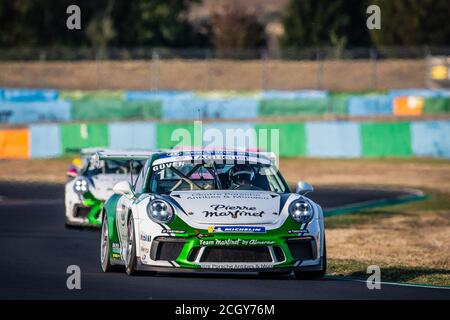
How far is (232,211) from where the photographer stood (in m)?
10.6

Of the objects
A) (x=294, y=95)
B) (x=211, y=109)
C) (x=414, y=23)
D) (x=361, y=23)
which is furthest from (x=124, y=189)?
(x=361, y=23)

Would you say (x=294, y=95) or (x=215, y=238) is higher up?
(x=215, y=238)

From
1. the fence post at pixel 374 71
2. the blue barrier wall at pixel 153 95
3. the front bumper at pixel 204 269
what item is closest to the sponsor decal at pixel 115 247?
the front bumper at pixel 204 269

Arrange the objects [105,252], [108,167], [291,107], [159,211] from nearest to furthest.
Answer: [159,211]
[105,252]
[108,167]
[291,107]

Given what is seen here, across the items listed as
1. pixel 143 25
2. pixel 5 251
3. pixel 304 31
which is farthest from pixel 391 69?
pixel 5 251

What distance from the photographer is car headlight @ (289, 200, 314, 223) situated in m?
10.6

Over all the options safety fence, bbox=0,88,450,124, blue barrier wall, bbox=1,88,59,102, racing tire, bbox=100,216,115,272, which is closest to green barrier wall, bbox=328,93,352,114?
safety fence, bbox=0,88,450,124

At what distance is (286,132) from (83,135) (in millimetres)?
5629

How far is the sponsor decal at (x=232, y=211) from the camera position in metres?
10.5

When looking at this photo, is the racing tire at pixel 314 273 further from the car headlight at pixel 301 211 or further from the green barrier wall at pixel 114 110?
the green barrier wall at pixel 114 110

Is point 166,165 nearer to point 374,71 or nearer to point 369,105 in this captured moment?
point 369,105

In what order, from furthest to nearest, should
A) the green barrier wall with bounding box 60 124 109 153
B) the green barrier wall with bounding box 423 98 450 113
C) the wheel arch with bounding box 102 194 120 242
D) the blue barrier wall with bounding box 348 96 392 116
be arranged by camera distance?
the blue barrier wall with bounding box 348 96 392 116, the green barrier wall with bounding box 423 98 450 113, the green barrier wall with bounding box 60 124 109 153, the wheel arch with bounding box 102 194 120 242

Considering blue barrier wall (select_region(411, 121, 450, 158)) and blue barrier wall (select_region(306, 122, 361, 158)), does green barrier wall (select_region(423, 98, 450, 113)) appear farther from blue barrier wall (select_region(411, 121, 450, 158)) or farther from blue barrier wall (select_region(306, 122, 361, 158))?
blue barrier wall (select_region(306, 122, 361, 158))

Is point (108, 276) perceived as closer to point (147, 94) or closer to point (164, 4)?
point (147, 94)
